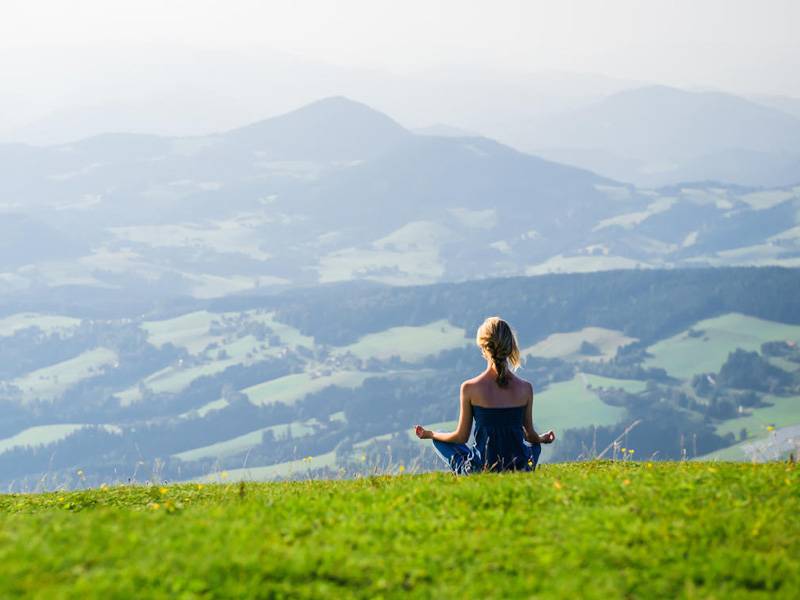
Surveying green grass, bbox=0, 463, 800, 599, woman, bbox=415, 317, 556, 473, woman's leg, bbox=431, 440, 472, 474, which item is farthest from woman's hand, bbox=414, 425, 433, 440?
green grass, bbox=0, 463, 800, 599

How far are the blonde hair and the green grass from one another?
2.21 meters

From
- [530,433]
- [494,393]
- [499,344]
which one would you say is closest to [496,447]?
[530,433]

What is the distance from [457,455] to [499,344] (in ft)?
7.29

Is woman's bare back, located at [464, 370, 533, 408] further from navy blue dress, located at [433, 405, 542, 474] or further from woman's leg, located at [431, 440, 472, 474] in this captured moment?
woman's leg, located at [431, 440, 472, 474]

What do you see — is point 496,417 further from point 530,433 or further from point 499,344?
point 499,344

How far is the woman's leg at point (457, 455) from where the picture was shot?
47.0ft

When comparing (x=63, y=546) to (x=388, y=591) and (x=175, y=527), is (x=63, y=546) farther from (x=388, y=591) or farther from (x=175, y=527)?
(x=388, y=591)

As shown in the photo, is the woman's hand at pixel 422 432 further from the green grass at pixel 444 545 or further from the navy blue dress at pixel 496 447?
the green grass at pixel 444 545

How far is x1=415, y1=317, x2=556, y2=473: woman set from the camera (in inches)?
520

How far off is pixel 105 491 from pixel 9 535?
7.45 metres

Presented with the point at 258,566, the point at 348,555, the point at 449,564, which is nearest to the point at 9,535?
the point at 258,566

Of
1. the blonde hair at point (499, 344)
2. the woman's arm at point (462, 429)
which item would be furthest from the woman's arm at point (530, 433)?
the woman's arm at point (462, 429)

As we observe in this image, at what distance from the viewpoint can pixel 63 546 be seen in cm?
840

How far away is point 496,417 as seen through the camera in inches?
540
